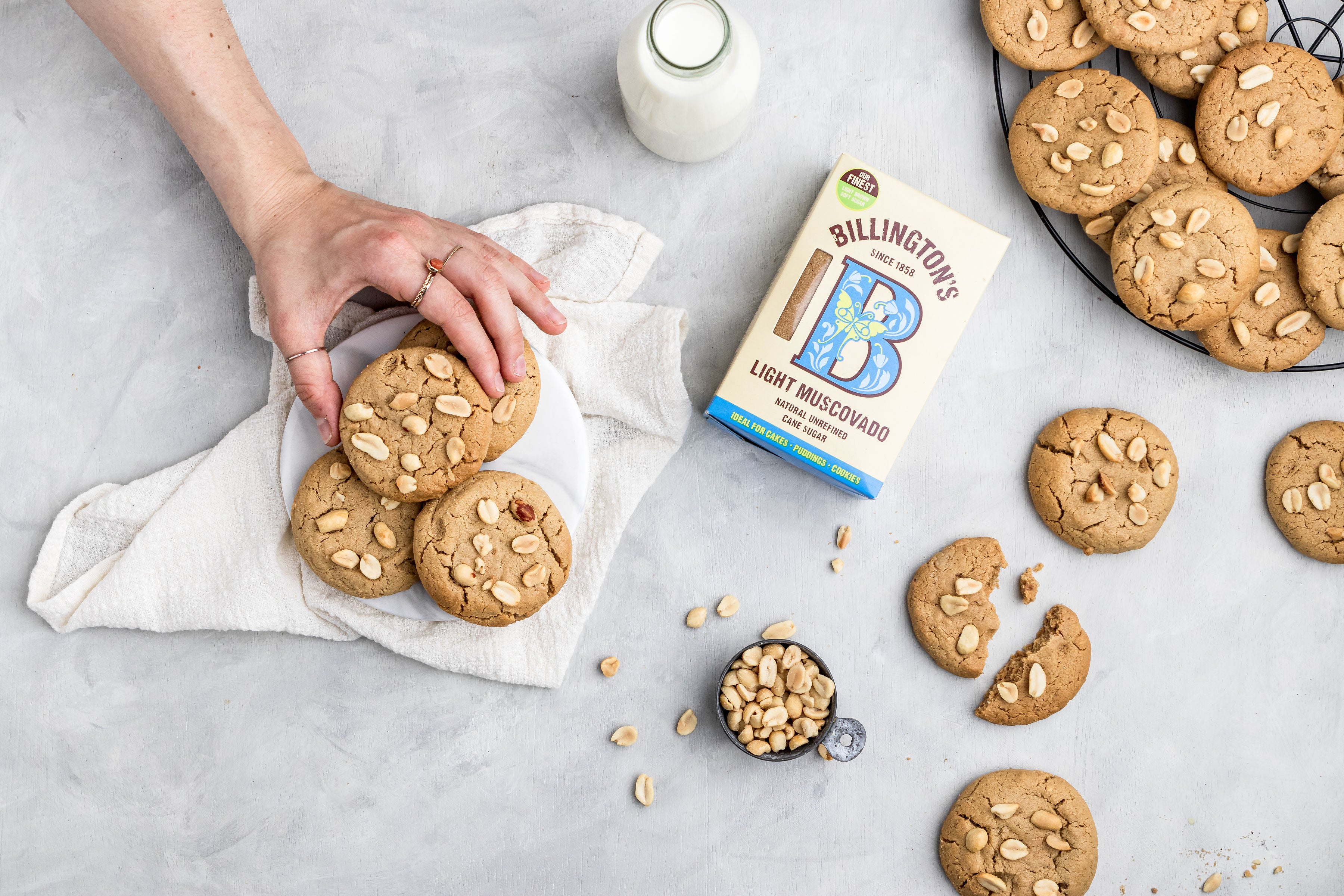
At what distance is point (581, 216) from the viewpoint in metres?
1.72

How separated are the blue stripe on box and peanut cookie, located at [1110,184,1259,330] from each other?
0.67 meters

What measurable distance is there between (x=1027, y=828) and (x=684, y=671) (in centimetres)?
77

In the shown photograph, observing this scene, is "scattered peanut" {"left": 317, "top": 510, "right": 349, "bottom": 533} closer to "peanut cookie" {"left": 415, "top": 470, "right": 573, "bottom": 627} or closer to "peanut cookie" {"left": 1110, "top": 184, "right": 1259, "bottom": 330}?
"peanut cookie" {"left": 415, "top": 470, "right": 573, "bottom": 627}

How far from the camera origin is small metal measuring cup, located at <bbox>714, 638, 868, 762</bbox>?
1.61 meters

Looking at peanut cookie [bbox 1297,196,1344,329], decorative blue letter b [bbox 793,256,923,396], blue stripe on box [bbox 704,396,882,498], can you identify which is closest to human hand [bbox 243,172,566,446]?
blue stripe on box [bbox 704,396,882,498]

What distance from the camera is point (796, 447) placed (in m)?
1.56

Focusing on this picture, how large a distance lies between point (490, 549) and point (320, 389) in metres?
0.41

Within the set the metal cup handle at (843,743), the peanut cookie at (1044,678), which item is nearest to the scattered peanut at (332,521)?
the metal cup handle at (843,743)

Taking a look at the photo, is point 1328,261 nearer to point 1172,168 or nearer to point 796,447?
point 1172,168

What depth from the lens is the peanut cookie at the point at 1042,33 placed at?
1.66 metres

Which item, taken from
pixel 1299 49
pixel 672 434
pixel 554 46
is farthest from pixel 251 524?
pixel 1299 49

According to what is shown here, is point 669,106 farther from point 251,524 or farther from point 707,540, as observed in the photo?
point 251,524

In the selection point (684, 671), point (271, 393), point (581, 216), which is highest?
point (581, 216)

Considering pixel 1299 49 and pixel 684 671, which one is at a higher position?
pixel 1299 49
